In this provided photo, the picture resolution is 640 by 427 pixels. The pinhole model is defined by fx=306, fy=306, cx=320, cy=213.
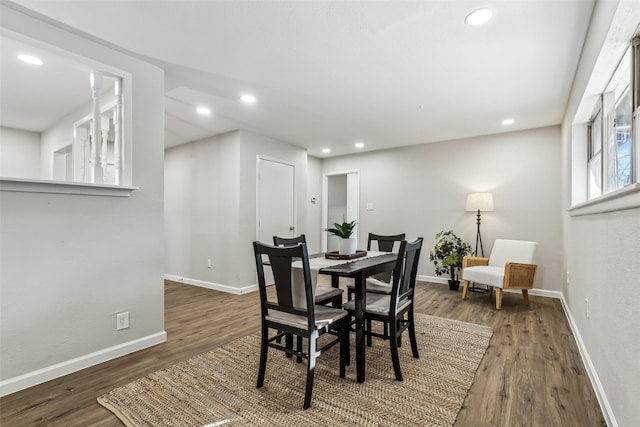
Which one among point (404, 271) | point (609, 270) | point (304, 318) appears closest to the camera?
point (609, 270)

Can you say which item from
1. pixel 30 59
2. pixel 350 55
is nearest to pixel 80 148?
pixel 30 59

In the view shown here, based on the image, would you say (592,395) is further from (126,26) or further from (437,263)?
(126,26)

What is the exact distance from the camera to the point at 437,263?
5.13 m

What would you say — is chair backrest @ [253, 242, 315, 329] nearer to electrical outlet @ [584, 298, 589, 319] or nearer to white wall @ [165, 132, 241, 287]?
electrical outlet @ [584, 298, 589, 319]

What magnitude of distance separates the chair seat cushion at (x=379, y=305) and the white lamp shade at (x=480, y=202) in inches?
111

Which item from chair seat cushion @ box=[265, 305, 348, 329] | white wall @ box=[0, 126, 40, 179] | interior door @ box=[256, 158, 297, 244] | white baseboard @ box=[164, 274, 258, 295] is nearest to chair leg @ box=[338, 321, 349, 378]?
chair seat cushion @ box=[265, 305, 348, 329]

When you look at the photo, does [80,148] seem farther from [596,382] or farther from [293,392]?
[596,382]

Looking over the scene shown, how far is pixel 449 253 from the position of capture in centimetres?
475

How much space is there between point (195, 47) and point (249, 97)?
1.01 meters

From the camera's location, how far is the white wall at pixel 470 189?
434cm

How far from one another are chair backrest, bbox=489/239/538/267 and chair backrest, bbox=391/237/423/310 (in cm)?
255

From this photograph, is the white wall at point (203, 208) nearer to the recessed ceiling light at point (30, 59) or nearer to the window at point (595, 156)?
the recessed ceiling light at point (30, 59)

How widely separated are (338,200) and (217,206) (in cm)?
361

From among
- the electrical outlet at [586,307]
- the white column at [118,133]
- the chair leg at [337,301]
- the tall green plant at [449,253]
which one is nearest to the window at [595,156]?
the electrical outlet at [586,307]
